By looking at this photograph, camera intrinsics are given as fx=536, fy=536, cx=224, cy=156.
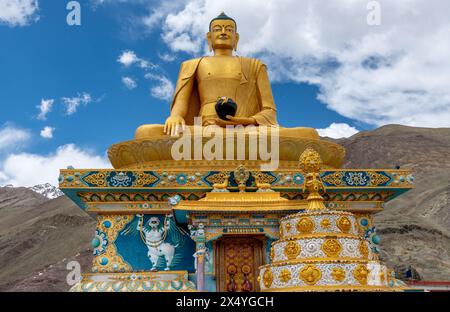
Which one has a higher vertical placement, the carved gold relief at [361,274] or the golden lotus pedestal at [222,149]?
the golden lotus pedestal at [222,149]

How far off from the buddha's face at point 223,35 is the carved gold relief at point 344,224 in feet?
20.8

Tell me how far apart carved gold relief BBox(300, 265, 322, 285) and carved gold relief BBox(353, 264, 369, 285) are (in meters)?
0.27

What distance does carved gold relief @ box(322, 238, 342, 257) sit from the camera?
13.4 ft

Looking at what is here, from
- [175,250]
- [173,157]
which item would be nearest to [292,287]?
[175,250]

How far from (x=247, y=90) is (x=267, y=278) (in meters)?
5.71

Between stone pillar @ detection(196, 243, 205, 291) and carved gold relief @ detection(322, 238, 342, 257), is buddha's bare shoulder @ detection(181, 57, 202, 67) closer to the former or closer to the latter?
stone pillar @ detection(196, 243, 205, 291)

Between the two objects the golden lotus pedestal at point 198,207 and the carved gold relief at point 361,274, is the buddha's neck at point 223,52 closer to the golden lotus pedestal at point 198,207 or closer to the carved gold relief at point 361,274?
the golden lotus pedestal at point 198,207

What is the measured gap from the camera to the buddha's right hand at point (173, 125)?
821cm

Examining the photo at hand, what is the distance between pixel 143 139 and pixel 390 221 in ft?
72.8

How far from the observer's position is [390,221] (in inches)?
1082

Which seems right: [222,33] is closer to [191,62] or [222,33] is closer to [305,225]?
[191,62]

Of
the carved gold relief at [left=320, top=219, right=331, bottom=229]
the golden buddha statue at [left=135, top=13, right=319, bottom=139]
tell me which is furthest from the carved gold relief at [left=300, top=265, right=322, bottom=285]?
the golden buddha statue at [left=135, top=13, right=319, bottom=139]

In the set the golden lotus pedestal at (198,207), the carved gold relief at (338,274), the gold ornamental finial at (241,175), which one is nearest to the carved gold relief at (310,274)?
the carved gold relief at (338,274)

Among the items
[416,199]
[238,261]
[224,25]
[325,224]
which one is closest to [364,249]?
[325,224]
